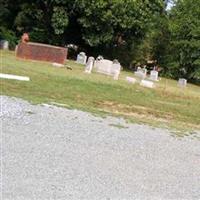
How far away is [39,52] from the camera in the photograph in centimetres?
2631

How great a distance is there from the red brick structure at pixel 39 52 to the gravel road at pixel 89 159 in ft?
50.3

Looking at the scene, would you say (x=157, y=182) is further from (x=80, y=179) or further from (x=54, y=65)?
(x=54, y=65)

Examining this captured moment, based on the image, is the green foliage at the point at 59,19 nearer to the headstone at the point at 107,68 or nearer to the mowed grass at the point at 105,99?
the headstone at the point at 107,68

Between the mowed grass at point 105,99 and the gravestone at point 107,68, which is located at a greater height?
the gravestone at point 107,68

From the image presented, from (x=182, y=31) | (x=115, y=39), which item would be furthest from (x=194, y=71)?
(x=115, y=39)

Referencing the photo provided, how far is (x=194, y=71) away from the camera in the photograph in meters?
42.2

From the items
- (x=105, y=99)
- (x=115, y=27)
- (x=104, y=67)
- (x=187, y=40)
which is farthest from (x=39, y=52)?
(x=187, y=40)

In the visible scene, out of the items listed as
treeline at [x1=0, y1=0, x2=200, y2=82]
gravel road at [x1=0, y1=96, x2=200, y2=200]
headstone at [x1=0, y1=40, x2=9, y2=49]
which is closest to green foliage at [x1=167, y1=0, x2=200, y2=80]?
treeline at [x1=0, y1=0, x2=200, y2=82]

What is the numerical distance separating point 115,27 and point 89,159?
106 feet

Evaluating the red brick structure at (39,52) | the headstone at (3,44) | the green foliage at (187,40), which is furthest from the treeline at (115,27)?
the red brick structure at (39,52)

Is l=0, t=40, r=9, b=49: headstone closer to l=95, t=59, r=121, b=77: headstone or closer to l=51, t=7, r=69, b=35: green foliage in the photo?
l=51, t=7, r=69, b=35: green foliage

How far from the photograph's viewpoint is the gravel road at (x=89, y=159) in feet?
19.4

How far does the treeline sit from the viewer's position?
3753 cm

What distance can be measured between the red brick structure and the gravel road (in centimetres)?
1534
